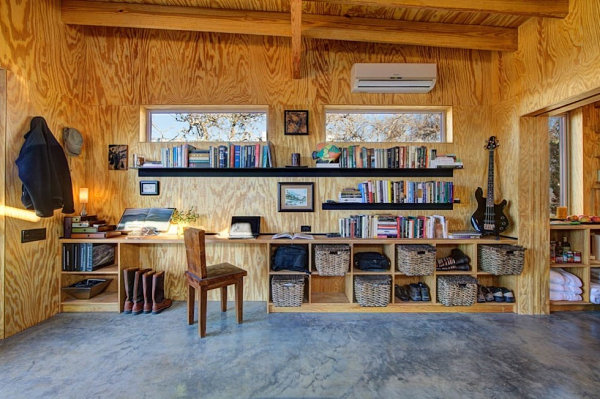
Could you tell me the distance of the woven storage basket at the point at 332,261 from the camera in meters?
2.73

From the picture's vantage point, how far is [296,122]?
10.5 ft

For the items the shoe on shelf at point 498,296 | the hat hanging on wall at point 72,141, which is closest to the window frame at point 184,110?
the hat hanging on wall at point 72,141

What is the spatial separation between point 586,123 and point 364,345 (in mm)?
4222

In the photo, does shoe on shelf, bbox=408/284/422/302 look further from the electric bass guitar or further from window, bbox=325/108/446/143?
window, bbox=325/108/446/143

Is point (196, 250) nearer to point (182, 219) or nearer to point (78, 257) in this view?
point (182, 219)

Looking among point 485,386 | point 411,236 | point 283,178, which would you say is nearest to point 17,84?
point 283,178

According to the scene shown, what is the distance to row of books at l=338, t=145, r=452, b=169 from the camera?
9.99 feet

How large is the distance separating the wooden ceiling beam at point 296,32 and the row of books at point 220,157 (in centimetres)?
92

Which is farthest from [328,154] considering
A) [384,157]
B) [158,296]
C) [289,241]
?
[158,296]

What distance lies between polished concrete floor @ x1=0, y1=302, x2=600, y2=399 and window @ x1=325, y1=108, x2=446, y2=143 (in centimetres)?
206

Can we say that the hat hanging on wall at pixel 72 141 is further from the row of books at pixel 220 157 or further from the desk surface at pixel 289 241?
the desk surface at pixel 289 241

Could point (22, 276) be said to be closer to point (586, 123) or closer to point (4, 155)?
point (4, 155)

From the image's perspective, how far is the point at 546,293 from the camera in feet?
9.28

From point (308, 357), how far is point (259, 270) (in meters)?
1.33
